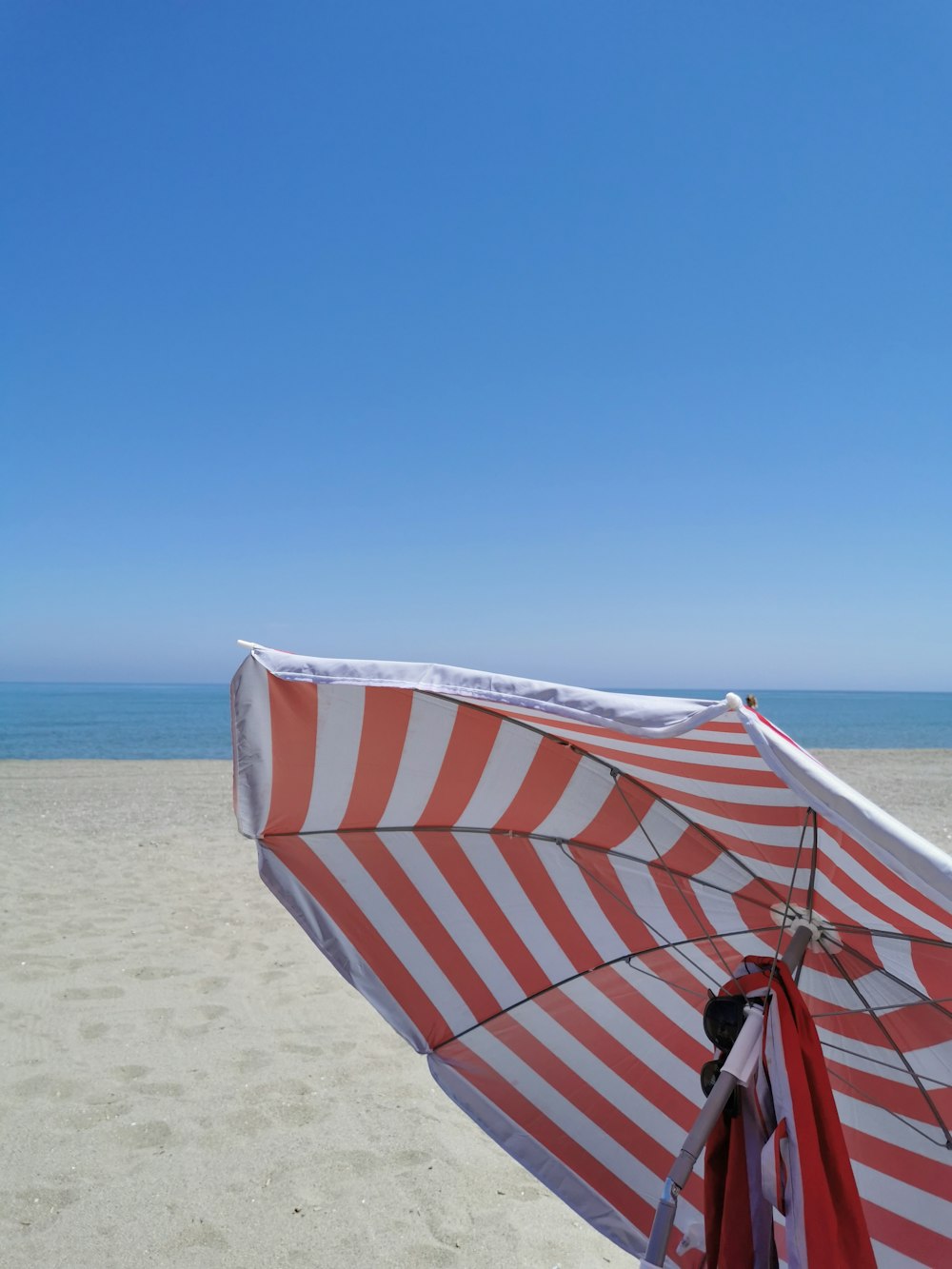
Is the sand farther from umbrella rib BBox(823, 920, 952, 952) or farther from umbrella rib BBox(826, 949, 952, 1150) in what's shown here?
umbrella rib BBox(823, 920, 952, 952)

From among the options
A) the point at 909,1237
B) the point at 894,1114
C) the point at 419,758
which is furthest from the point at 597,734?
the point at 909,1237

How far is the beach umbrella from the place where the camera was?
5.39 feet

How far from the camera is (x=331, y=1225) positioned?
277cm

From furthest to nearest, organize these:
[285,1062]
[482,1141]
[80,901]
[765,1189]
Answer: [80,901] → [285,1062] → [482,1141] → [765,1189]

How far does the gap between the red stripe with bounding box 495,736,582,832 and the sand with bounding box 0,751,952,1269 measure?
1573mm

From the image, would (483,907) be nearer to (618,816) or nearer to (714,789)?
(618,816)

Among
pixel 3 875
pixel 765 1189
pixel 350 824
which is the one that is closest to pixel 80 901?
pixel 3 875

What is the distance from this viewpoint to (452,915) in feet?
7.60

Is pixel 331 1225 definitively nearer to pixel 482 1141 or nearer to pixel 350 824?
pixel 482 1141

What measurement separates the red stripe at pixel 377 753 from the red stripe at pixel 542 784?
31 cm

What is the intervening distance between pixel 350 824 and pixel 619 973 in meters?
0.82

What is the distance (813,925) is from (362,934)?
3.82ft

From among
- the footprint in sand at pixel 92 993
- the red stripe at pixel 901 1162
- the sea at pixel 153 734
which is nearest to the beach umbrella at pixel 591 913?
the red stripe at pixel 901 1162

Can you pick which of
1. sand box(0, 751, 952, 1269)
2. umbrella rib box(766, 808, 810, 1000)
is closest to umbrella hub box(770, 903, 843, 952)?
umbrella rib box(766, 808, 810, 1000)
